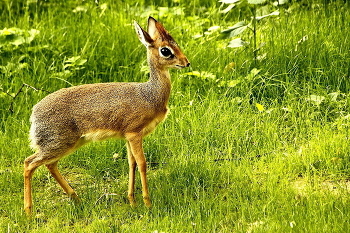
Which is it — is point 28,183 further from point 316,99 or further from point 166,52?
point 316,99

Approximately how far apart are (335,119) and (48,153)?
2.51m

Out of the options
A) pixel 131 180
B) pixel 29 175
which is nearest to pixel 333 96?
pixel 131 180

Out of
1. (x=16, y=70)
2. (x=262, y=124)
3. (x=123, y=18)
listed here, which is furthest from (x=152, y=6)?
(x=262, y=124)

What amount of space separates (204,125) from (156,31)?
138 centimetres

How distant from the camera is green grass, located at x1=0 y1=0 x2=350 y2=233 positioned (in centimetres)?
502

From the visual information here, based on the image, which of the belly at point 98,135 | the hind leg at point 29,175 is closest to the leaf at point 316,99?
the belly at point 98,135

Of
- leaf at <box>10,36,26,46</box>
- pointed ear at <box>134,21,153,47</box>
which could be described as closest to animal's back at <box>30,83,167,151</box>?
pointed ear at <box>134,21,153,47</box>

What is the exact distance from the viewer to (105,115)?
5.09 m

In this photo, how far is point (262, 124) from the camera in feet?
20.4

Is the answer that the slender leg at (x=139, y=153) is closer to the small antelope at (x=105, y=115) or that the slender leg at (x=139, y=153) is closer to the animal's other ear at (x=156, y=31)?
the small antelope at (x=105, y=115)

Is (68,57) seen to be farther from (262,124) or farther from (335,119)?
(335,119)

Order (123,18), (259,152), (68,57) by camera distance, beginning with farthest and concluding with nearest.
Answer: (123,18) < (68,57) < (259,152)

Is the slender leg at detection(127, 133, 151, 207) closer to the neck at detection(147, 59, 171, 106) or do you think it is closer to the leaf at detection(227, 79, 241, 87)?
the neck at detection(147, 59, 171, 106)

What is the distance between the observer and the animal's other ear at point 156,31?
508 centimetres
